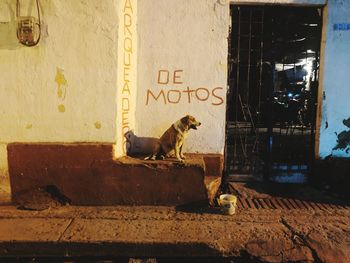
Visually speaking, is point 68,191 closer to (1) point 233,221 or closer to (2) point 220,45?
(1) point 233,221

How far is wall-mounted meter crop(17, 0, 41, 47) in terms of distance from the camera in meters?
4.41

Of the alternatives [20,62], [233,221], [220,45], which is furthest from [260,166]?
[20,62]

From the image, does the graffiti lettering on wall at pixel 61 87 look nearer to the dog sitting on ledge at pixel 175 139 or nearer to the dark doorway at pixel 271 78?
the dog sitting on ledge at pixel 175 139

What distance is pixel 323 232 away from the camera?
4.07 m

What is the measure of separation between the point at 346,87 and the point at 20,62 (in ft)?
17.1

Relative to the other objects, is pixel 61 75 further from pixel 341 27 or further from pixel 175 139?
pixel 341 27

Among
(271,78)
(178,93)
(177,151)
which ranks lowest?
(177,151)

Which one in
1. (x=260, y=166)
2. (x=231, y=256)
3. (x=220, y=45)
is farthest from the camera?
(x=260, y=166)

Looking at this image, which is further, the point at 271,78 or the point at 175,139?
the point at 271,78

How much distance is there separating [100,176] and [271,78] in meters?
3.33

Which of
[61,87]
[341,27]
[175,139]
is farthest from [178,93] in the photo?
[341,27]

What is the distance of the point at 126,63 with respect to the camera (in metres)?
4.93

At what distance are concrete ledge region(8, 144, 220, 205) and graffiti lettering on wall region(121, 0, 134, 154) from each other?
1.85ft

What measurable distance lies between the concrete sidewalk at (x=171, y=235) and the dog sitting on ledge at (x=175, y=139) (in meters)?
0.87
